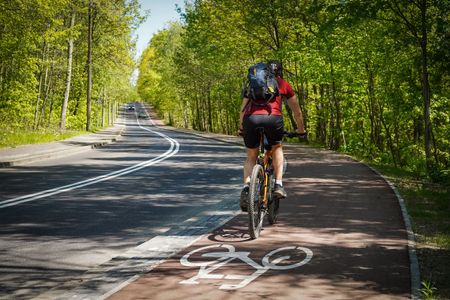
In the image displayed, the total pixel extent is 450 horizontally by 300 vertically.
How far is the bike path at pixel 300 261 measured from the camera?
4.45 metres

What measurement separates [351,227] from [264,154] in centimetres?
164

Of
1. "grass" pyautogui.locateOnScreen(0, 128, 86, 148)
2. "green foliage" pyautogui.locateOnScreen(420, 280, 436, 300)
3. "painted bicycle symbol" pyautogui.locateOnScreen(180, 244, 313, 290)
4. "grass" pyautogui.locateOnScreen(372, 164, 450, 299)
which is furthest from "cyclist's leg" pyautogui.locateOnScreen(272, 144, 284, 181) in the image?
"grass" pyautogui.locateOnScreen(0, 128, 86, 148)

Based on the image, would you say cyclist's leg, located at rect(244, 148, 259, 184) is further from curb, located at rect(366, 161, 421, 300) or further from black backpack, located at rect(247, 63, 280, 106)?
curb, located at rect(366, 161, 421, 300)

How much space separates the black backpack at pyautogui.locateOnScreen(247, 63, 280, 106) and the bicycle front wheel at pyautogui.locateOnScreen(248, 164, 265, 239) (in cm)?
84

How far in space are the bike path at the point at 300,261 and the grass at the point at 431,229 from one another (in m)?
0.19

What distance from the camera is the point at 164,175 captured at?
13555 mm

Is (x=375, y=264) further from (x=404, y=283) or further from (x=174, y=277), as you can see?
(x=174, y=277)

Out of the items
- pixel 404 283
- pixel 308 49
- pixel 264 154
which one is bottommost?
pixel 404 283

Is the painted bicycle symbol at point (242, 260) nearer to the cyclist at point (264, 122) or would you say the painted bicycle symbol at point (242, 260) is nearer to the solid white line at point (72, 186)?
the cyclist at point (264, 122)

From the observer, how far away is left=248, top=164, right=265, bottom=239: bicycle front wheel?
20.2 feet

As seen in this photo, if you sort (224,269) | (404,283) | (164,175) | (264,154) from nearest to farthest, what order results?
(404,283)
(224,269)
(264,154)
(164,175)

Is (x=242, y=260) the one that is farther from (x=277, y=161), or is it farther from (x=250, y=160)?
(x=277, y=161)

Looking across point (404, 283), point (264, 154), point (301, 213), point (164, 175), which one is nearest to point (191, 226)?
point (264, 154)

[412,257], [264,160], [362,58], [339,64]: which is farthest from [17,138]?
[412,257]
